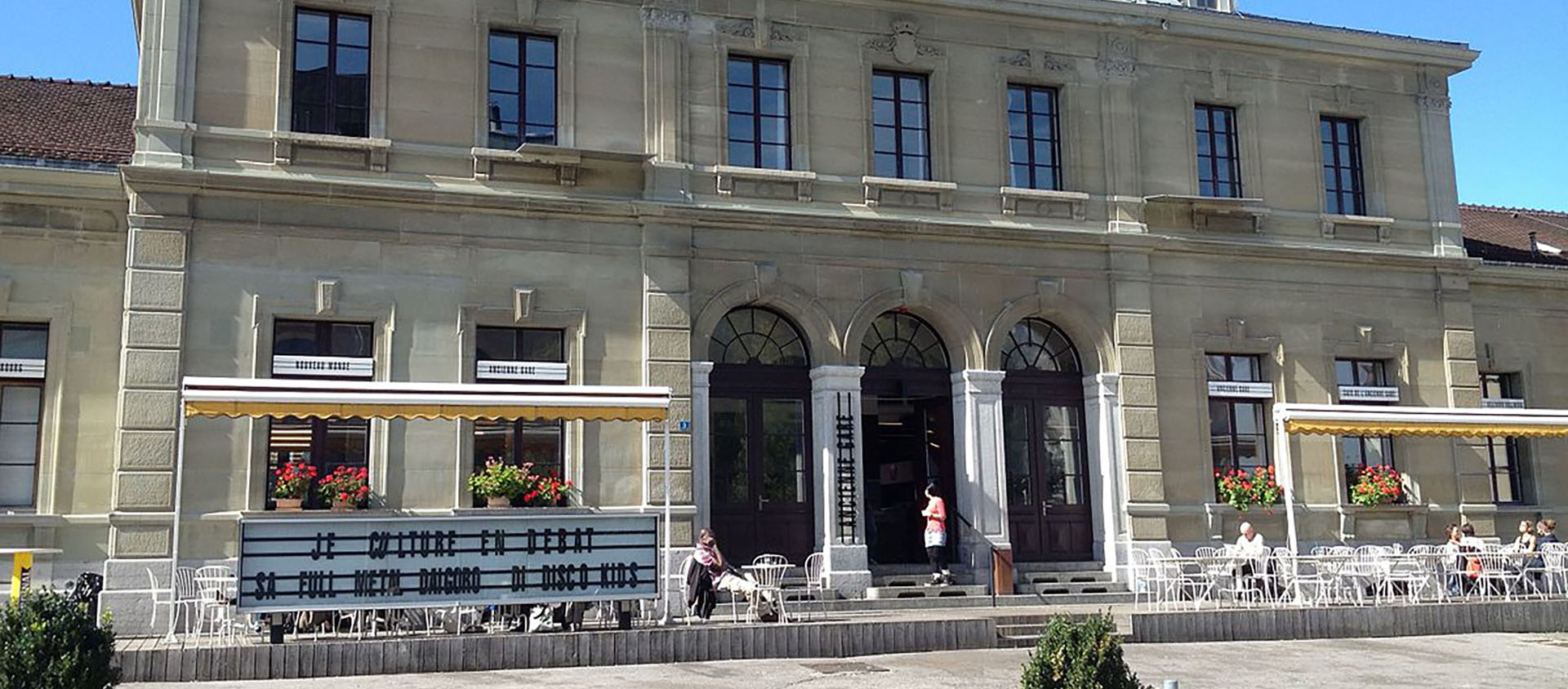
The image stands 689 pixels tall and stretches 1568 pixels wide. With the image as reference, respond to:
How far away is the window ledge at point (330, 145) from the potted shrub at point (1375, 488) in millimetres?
15024

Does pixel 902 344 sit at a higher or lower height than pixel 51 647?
higher

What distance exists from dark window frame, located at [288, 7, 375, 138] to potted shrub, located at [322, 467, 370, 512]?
14.2 ft

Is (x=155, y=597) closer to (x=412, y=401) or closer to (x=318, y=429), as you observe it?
(x=318, y=429)

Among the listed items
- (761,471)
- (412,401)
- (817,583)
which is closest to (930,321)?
(761,471)

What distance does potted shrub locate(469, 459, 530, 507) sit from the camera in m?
17.7

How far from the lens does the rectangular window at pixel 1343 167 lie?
23.4 meters

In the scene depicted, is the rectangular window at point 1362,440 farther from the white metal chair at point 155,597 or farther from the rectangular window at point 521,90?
the white metal chair at point 155,597

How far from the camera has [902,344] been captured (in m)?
20.8

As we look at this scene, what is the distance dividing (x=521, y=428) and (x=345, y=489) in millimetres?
2316

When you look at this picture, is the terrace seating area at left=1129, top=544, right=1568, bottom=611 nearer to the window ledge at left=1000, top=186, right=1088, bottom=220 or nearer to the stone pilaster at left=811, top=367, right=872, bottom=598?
the stone pilaster at left=811, top=367, right=872, bottom=598

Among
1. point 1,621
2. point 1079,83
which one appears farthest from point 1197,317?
point 1,621

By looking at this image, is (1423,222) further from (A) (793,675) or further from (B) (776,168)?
(A) (793,675)

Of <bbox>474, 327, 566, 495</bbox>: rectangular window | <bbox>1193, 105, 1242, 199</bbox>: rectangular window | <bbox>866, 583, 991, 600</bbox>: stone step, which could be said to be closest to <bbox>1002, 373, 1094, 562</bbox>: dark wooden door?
<bbox>866, 583, 991, 600</bbox>: stone step

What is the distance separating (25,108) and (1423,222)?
846 inches
